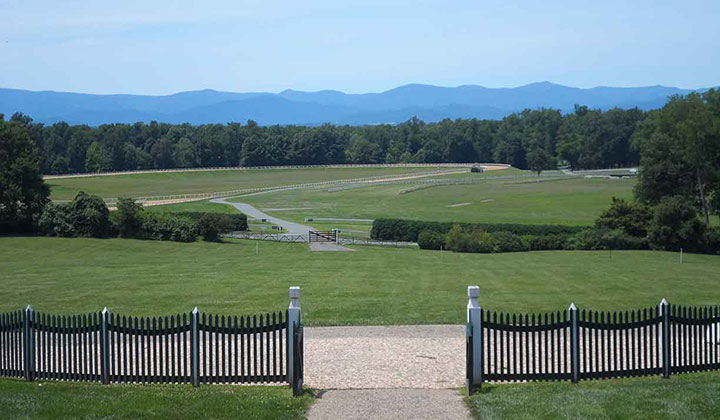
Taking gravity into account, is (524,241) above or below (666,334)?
below

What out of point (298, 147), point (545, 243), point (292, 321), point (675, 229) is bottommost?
point (545, 243)

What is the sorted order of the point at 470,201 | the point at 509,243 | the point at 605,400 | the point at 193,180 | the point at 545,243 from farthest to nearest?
the point at 193,180 → the point at 470,201 → the point at 545,243 → the point at 509,243 → the point at 605,400

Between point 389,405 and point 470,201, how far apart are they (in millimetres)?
91144

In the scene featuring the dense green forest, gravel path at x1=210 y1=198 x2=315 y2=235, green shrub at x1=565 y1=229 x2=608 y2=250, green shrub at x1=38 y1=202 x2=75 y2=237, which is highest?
the dense green forest

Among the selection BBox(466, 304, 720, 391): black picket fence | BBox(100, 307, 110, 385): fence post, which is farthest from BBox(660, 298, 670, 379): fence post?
BBox(100, 307, 110, 385): fence post

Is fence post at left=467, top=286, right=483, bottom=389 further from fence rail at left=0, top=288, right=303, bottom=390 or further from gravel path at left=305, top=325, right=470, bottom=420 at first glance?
Answer: fence rail at left=0, top=288, right=303, bottom=390

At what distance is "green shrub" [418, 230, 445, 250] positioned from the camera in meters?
56.0

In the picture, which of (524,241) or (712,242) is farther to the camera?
(712,242)

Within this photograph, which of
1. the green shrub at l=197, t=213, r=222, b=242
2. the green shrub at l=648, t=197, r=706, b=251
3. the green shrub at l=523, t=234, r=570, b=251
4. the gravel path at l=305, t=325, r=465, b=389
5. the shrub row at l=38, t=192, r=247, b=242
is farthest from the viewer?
the green shrub at l=197, t=213, r=222, b=242

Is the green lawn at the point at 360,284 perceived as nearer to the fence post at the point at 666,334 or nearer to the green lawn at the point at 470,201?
the fence post at the point at 666,334

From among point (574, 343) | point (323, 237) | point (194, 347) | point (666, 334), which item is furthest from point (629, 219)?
point (194, 347)

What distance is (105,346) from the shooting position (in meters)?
14.9

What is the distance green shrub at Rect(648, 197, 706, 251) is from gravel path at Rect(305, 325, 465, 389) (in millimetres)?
37092

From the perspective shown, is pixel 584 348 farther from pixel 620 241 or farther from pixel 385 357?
pixel 620 241
